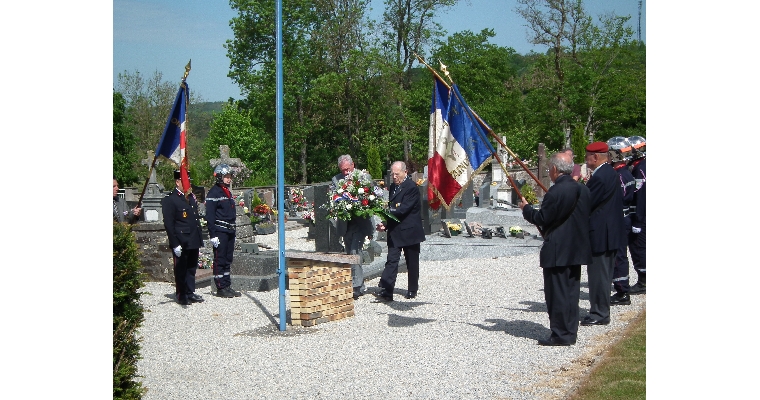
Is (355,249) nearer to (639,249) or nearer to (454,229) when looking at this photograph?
(639,249)

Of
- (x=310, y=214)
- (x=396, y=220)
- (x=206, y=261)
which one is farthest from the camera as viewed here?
(x=310, y=214)

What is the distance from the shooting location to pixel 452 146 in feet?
28.0

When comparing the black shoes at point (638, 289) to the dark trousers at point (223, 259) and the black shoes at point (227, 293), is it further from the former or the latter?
the dark trousers at point (223, 259)

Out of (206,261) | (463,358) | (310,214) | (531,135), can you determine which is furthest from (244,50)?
(463,358)

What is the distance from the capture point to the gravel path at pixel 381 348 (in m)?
6.32

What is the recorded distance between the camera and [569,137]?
3962 cm

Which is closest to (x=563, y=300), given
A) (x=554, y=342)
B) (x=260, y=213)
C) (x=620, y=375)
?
(x=554, y=342)

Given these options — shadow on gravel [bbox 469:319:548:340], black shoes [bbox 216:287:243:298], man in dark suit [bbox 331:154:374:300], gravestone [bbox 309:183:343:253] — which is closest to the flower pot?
gravestone [bbox 309:183:343:253]

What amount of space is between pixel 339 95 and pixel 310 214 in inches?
998

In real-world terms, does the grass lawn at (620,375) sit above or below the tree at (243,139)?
below

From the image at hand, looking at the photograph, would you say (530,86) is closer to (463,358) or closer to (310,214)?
(310,214)

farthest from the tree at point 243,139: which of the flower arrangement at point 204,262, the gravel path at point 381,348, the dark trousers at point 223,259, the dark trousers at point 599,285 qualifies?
the dark trousers at point 599,285

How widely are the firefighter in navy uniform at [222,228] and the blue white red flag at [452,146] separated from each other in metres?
3.85

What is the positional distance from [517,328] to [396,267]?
7.55 feet
